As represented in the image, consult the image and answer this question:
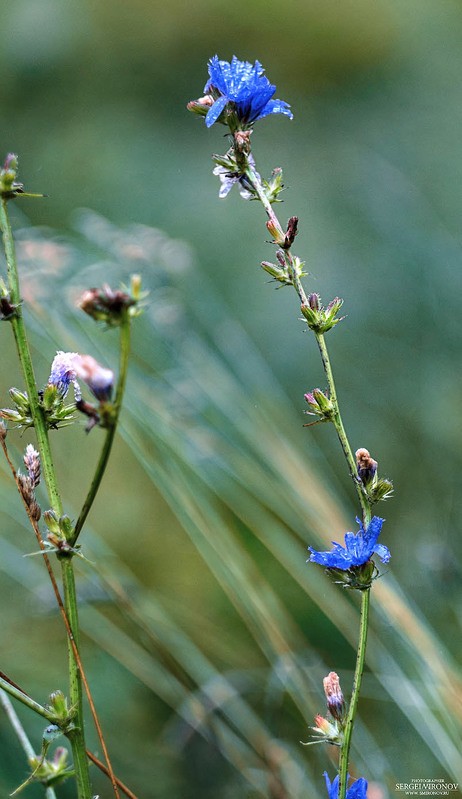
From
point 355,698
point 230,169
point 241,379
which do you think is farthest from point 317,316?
point 241,379

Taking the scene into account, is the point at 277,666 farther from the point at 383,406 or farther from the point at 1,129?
the point at 1,129

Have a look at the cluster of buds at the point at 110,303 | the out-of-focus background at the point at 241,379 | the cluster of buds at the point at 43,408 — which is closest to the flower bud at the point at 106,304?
the cluster of buds at the point at 110,303

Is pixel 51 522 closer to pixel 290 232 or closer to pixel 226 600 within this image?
pixel 290 232

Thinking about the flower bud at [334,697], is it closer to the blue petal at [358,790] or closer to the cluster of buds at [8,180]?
the blue petal at [358,790]

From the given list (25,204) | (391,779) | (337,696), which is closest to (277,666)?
(391,779)

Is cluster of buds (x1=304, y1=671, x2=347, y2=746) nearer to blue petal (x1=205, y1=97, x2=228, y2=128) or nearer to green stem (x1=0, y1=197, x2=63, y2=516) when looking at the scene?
green stem (x1=0, y1=197, x2=63, y2=516)
